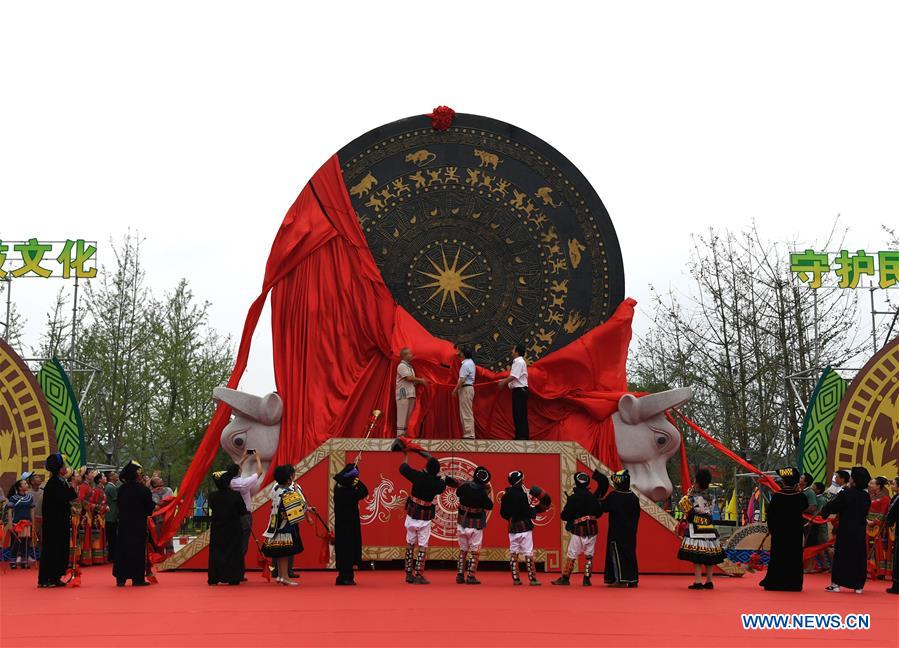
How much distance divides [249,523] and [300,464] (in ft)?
5.69

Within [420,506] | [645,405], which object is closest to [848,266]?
[645,405]

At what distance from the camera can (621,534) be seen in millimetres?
12094

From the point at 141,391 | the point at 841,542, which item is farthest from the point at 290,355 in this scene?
the point at 141,391

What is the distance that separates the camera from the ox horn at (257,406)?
15234 mm

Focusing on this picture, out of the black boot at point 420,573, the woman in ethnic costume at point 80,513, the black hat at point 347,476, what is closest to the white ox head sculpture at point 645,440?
the black boot at point 420,573

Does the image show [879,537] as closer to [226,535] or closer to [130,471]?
[226,535]

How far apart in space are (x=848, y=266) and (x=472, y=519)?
13.2m

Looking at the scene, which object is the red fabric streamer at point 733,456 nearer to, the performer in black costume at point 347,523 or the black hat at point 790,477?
the black hat at point 790,477

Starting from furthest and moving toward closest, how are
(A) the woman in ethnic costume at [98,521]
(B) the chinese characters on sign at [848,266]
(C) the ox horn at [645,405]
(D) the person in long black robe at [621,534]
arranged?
(B) the chinese characters on sign at [848,266] → (A) the woman in ethnic costume at [98,521] → (C) the ox horn at [645,405] → (D) the person in long black robe at [621,534]

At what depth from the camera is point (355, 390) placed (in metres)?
15.6

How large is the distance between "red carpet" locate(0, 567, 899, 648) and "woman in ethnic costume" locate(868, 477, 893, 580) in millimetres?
1291

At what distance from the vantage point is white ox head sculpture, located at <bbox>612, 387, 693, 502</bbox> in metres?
15.3

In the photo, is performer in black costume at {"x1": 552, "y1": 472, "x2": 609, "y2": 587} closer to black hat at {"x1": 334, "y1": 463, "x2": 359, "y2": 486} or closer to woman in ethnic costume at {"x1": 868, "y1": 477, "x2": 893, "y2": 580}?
black hat at {"x1": 334, "y1": 463, "x2": 359, "y2": 486}

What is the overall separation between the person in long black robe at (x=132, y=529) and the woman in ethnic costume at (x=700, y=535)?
5893mm
